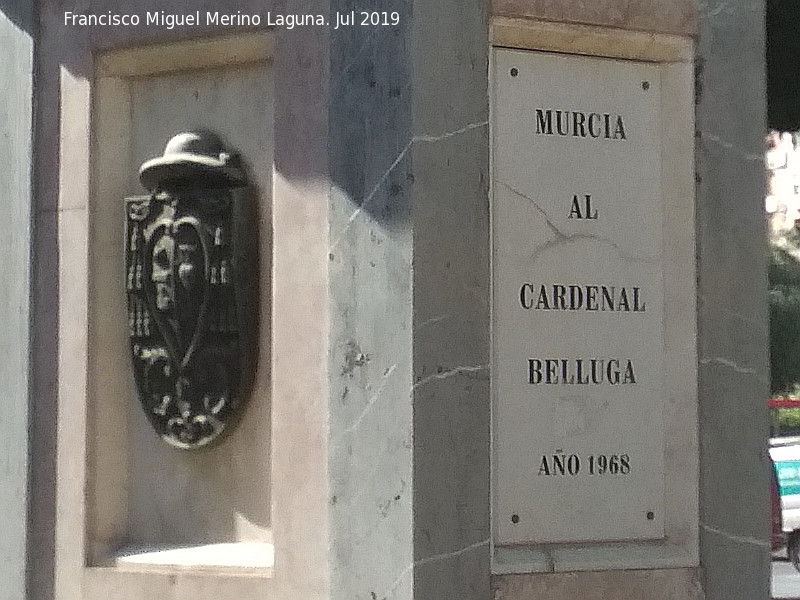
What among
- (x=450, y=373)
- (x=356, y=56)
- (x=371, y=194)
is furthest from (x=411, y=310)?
(x=356, y=56)

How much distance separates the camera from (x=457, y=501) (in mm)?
4445

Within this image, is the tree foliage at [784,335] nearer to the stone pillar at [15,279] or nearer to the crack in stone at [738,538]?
the crack in stone at [738,538]

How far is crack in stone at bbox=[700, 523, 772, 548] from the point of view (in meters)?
4.79

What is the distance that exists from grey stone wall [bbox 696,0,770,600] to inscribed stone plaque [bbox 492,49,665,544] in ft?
0.47

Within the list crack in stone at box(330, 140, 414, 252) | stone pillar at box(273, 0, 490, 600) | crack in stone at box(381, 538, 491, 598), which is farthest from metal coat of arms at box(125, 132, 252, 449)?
crack in stone at box(381, 538, 491, 598)

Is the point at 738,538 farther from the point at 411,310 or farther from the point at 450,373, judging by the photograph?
the point at 411,310

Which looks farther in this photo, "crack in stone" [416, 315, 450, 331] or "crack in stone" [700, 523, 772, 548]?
"crack in stone" [700, 523, 772, 548]

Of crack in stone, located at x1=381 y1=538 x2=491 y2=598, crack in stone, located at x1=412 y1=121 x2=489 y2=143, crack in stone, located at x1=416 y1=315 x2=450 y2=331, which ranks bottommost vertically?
crack in stone, located at x1=381 y1=538 x2=491 y2=598

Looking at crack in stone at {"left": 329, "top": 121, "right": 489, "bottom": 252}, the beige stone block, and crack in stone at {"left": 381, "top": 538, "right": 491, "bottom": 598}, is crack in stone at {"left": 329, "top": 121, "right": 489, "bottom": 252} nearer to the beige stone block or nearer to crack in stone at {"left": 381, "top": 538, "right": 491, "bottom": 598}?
the beige stone block

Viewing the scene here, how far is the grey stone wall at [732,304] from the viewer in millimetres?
4816

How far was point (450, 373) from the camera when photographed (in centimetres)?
446

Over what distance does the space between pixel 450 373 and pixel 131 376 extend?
1.15 meters

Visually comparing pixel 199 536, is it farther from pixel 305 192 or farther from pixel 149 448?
pixel 305 192

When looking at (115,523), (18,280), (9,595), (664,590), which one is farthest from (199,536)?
(664,590)
